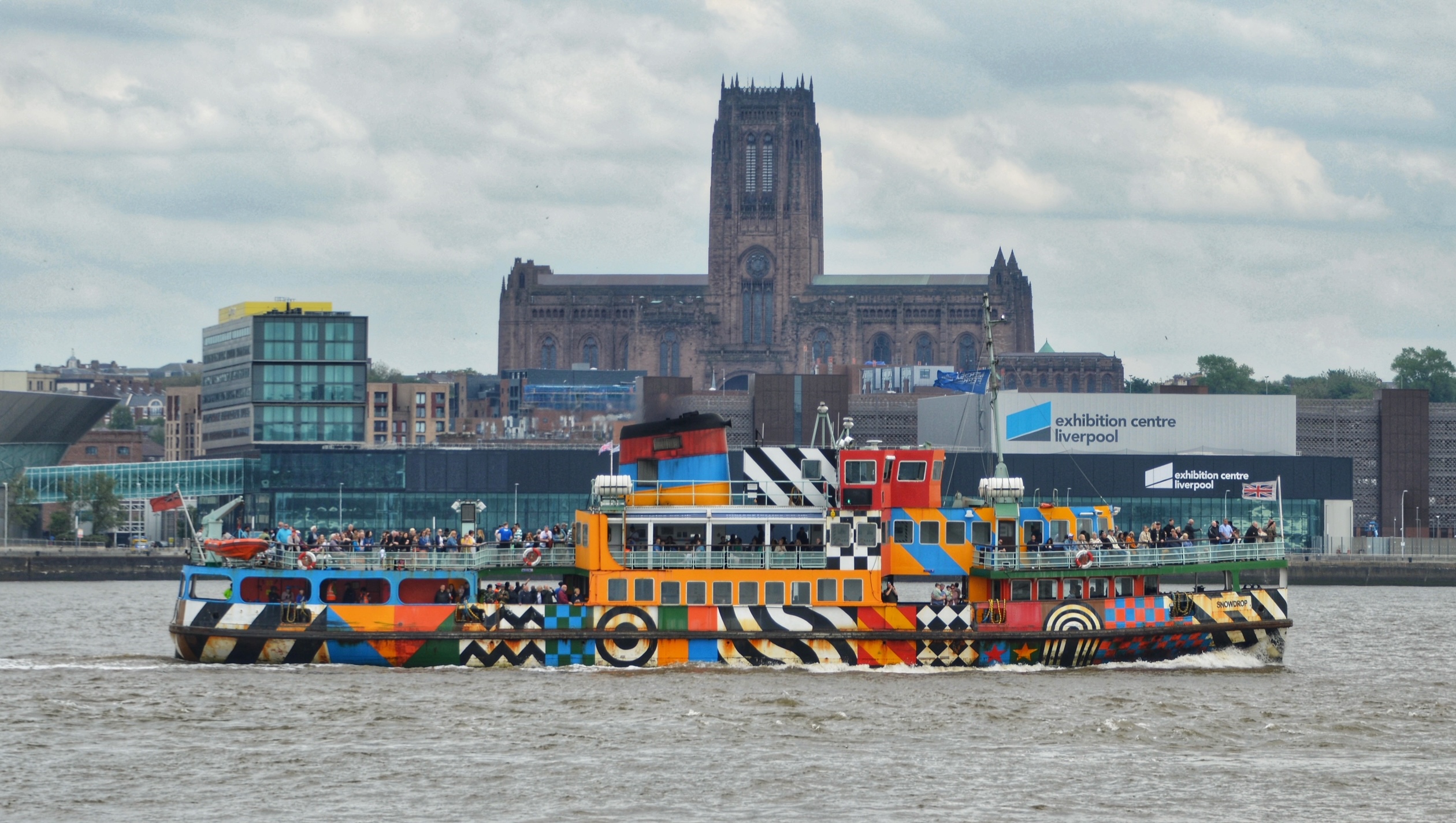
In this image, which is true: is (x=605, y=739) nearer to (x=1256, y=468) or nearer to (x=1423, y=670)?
(x=1423, y=670)

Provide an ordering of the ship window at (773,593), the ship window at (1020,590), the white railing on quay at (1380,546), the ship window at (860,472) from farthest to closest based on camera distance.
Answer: the white railing on quay at (1380,546) → the ship window at (860,472) → the ship window at (1020,590) → the ship window at (773,593)

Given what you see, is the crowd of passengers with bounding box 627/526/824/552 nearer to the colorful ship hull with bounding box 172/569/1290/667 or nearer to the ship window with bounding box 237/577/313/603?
the colorful ship hull with bounding box 172/569/1290/667

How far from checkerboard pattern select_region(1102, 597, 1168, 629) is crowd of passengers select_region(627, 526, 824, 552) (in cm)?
715

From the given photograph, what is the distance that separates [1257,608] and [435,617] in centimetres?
2012

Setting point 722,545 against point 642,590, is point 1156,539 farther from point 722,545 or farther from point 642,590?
point 642,590

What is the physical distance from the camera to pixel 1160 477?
12219 cm

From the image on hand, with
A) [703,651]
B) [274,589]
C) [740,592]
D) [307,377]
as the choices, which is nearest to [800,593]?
[740,592]

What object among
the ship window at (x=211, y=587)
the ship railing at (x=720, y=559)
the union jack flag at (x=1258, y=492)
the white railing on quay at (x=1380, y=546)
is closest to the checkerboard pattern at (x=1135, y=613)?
the ship railing at (x=720, y=559)

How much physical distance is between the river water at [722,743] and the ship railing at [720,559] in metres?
2.57

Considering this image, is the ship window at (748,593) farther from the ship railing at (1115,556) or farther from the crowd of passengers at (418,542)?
the ship railing at (1115,556)

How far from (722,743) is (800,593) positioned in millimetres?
8809

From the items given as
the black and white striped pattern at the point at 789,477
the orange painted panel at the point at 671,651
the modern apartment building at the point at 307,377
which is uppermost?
the modern apartment building at the point at 307,377

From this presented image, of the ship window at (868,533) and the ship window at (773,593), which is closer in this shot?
the ship window at (773,593)

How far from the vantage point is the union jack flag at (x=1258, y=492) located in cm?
11212
